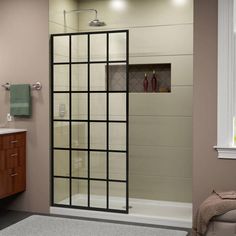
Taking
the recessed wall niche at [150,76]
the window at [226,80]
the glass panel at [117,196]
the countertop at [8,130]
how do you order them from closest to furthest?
1. the window at [226,80]
2. the countertop at [8,130]
3. the glass panel at [117,196]
4. the recessed wall niche at [150,76]

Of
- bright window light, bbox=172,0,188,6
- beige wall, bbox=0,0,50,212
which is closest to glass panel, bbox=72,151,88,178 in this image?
beige wall, bbox=0,0,50,212

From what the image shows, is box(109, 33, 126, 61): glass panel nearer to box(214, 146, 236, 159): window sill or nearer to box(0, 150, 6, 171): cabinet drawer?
box(214, 146, 236, 159): window sill

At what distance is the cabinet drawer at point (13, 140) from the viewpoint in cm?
456

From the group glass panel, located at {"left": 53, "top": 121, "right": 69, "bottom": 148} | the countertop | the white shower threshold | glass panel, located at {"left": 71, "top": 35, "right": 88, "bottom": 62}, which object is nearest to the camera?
the white shower threshold

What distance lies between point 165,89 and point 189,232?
1805 millimetres

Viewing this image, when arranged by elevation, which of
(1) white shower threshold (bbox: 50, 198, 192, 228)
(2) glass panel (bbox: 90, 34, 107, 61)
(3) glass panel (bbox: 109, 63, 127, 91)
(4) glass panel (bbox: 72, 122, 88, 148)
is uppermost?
(2) glass panel (bbox: 90, 34, 107, 61)

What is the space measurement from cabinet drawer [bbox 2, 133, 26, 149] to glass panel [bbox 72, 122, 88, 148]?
22.8 inches

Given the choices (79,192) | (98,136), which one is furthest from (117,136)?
(79,192)

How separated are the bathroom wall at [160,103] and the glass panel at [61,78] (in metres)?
0.91

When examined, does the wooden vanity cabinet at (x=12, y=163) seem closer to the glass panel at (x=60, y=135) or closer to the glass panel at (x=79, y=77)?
the glass panel at (x=60, y=135)

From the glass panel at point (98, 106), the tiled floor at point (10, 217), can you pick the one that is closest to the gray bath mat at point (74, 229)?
the tiled floor at point (10, 217)

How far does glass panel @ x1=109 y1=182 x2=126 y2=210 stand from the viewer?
15.3 feet

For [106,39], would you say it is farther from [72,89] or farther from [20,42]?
[20,42]

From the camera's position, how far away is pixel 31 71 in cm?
493
